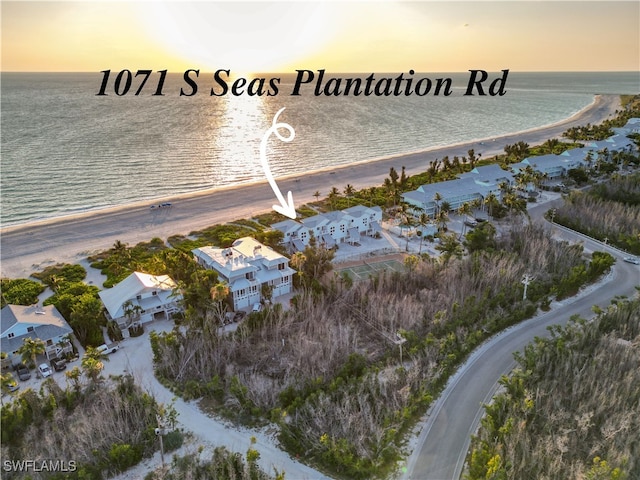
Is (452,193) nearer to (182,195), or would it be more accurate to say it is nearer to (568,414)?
(568,414)

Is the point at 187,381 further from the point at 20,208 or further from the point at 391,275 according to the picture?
the point at 20,208

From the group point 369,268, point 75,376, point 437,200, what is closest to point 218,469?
point 75,376

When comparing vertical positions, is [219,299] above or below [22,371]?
above

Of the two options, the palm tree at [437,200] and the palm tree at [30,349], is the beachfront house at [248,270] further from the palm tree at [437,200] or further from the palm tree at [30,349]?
the palm tree at [437,200]

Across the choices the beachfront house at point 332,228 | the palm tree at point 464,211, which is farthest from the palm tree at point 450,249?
the beachfront house at point 332,228

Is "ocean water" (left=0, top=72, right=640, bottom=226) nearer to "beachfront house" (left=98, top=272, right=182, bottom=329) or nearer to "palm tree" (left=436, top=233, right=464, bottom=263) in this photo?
"beachfront house" (left=98, top=272, right=182, bottom=329)
